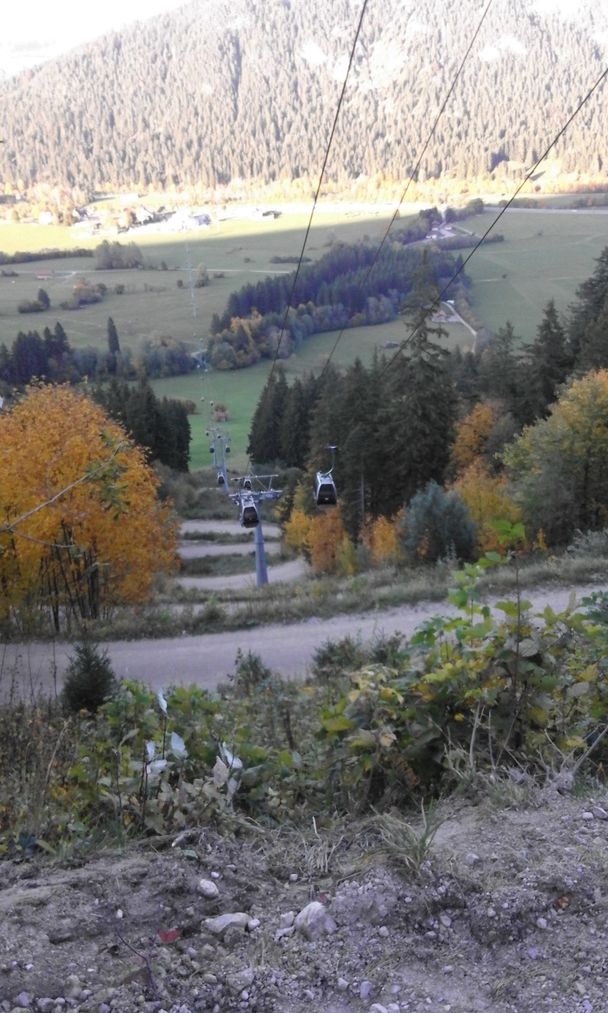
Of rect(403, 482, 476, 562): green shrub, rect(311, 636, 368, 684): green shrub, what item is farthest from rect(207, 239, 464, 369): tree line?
rect(311, 636, 368, 684): green shrub

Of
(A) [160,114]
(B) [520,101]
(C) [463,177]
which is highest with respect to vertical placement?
(A) [160,114]

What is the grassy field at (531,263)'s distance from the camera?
87.8 metres

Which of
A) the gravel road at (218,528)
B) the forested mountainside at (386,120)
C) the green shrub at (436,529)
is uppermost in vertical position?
the forested mountainside at (386,120)

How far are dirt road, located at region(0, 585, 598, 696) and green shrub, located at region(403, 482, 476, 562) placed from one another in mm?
5436

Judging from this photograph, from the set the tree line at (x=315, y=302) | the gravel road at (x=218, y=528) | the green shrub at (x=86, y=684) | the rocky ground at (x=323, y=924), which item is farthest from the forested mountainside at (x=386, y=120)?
the rocky ground at (x=323, y=924)

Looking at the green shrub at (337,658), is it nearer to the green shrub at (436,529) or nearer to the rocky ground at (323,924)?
the rocky ground at (323,924)

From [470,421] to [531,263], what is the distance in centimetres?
7595

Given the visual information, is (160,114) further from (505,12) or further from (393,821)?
(393,821)

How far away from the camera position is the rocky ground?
2.34 meters

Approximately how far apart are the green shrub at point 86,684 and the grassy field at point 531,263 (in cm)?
7320

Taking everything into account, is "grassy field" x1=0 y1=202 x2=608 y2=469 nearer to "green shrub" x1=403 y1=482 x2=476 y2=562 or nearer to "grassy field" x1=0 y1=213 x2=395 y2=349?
"grassy field" x1=0 y1=213 x2=395 y2=349

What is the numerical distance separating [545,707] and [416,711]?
1.85ft

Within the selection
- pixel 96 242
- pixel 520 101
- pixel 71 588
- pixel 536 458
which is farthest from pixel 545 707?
pixel 520 101

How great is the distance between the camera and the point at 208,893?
280cm
